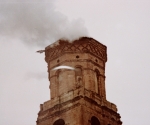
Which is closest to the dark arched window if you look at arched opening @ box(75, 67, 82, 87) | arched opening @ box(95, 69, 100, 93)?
arched opening @ box(75, 67, 82, 87)

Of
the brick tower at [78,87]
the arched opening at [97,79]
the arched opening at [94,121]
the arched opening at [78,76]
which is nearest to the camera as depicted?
the brick tower at [78,87]

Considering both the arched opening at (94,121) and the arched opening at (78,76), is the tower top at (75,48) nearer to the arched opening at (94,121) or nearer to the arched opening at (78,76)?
the arched opening at (78,76)

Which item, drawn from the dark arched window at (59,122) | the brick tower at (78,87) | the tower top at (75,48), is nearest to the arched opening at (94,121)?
the brick tower at (78,87)

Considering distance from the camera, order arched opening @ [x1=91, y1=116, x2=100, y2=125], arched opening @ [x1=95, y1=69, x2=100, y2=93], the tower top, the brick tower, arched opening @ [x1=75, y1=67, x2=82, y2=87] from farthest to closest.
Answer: the tower top, arched opening @ [x1=95, y1=69, x2=100, y2=93], arched opening @ [x1=75, y1=67, x2=82, y2=87], arched opening @ [x1=91, y1=116, x2=100, y2=125], the brick tower

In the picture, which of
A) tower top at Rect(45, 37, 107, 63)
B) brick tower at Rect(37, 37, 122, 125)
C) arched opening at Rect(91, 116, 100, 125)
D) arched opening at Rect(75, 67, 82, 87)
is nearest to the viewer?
brick tower at Rect(37, 37, 122, 125)

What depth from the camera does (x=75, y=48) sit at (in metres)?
42.2

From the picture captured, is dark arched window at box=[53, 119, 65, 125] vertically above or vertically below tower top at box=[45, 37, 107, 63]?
below

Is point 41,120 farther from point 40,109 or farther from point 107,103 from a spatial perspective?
point 107,103

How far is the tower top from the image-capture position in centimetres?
4212

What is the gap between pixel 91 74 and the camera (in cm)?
4097

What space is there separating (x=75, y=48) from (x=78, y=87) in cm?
388

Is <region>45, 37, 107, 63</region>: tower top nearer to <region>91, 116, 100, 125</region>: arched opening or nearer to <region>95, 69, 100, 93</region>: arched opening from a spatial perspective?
<region>95, 69, 100, 93</region>: arched opening

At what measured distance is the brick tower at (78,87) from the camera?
127 feet

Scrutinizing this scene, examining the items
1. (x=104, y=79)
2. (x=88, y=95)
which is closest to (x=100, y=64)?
(x=104, y=79)
